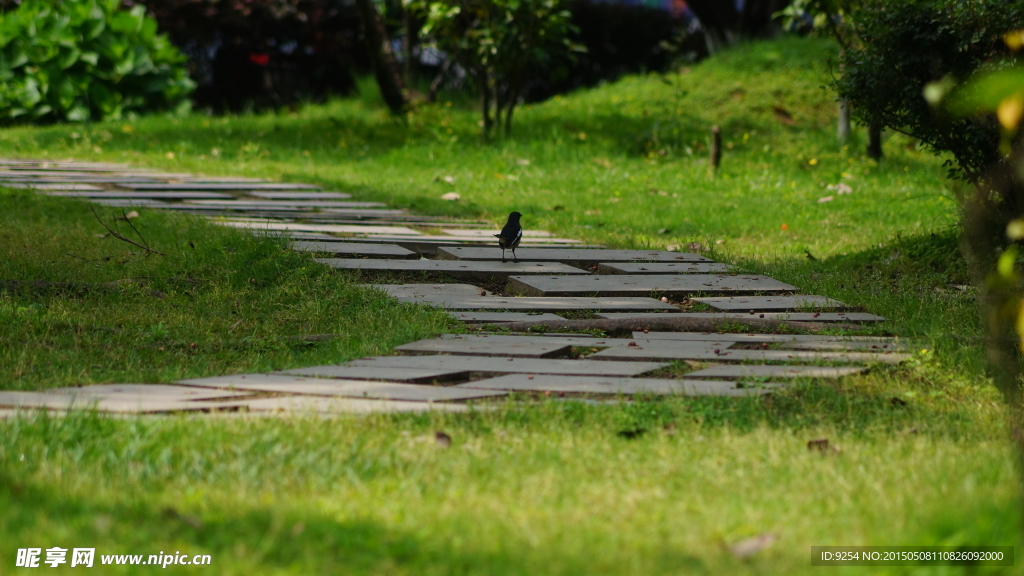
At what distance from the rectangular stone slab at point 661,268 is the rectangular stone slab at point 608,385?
6.06ft

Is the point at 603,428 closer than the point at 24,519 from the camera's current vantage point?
No

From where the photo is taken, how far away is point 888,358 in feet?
11.6

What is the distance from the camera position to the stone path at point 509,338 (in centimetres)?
305

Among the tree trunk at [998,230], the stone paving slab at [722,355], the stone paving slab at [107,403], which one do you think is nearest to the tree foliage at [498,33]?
the tree trunk at [998,230]

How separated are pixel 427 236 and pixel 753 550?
4251mm

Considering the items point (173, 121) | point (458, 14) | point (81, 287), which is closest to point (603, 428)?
point (81, 287)

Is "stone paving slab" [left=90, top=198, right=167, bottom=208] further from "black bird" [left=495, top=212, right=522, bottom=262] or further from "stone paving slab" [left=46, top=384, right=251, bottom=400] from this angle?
"stone paving slab" [left=46, top=384, right=251, bottom=400]

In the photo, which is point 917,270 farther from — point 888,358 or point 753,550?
point 753,550

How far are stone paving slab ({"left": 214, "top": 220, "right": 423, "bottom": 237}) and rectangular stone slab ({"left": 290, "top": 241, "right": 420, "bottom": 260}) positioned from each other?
0.52 metres

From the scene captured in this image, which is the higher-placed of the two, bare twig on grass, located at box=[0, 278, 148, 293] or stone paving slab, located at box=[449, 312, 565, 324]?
stone paving slab, located at box=[449, 312, 565, 324]

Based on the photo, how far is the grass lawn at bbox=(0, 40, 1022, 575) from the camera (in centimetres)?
203

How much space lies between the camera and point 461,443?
2.70 metres

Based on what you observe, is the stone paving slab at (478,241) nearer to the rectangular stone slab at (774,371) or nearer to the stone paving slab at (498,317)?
the stone paving slab at (498,317)

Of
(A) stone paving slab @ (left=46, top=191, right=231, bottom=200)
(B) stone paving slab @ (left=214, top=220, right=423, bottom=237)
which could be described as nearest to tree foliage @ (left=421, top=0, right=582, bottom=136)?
(A) stone paving slab @ (left=46, top=191, right=231, bottom=200)
